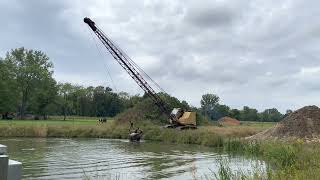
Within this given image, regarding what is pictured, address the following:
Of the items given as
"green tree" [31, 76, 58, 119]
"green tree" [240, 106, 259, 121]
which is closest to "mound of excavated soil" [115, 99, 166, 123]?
"green tree" [31, 76, 58, 119]

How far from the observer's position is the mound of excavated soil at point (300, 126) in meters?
43.2

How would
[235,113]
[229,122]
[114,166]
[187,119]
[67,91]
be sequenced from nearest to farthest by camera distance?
[114,166] → [187,119] → [229,122] → [67,91] → [235,113]

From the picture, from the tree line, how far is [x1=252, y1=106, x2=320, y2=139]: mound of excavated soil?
3383 centimetres

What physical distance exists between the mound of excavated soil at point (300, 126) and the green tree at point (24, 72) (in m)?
86.3

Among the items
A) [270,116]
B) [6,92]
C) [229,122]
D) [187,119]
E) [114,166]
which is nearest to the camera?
[114,166]

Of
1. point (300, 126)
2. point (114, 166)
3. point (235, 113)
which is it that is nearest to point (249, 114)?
point (235, 113)

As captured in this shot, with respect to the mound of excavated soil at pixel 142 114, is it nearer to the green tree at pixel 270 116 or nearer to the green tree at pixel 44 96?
the green tree at pixel 44 96

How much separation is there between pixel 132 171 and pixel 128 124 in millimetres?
42552

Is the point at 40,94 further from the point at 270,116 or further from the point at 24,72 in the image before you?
the point at 270,116

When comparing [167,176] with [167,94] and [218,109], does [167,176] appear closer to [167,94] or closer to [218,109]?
[167,94]

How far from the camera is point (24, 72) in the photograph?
401 ft

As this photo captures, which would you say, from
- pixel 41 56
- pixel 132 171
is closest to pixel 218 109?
pixel 41 56

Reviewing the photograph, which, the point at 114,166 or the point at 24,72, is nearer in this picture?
the point at 114,166

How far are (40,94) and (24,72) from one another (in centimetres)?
702
